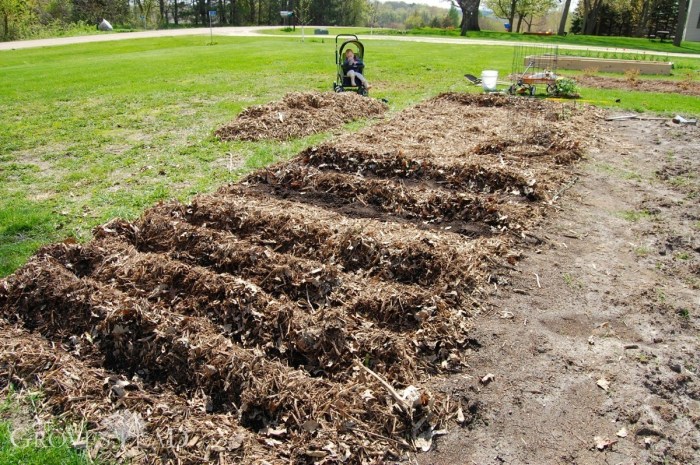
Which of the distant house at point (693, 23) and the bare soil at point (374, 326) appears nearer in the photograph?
the bare soil at point (374, 326)

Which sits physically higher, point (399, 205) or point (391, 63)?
point (391, 63)

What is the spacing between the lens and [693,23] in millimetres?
44312

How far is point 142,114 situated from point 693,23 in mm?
48213

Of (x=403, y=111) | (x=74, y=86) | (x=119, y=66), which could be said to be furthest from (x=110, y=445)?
(x=119, y=66)

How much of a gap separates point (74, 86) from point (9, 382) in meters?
14.5

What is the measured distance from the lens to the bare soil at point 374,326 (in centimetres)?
333

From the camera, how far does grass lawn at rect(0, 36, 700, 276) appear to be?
274 inches

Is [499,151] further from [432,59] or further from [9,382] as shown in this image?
[432,59]

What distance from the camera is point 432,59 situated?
70.5ft

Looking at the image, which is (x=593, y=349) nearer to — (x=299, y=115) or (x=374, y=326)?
(x=374, y=326)

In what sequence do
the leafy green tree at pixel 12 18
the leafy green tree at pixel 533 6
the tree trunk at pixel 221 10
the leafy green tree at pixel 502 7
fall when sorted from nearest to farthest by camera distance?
the leafy green tree at pixel 12 18 → the leafy green tree at pixel 533 6 → the leafy green tree at pixel 502 7 → the tree trunk at pixel 221 10

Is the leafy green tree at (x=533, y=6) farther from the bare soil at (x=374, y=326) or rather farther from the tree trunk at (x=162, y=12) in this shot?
the bare soil at (x=374, y=326)

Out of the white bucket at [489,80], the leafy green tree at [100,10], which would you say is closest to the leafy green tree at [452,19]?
the leafy green tree at [100,10]

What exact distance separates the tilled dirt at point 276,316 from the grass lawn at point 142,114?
120cm
